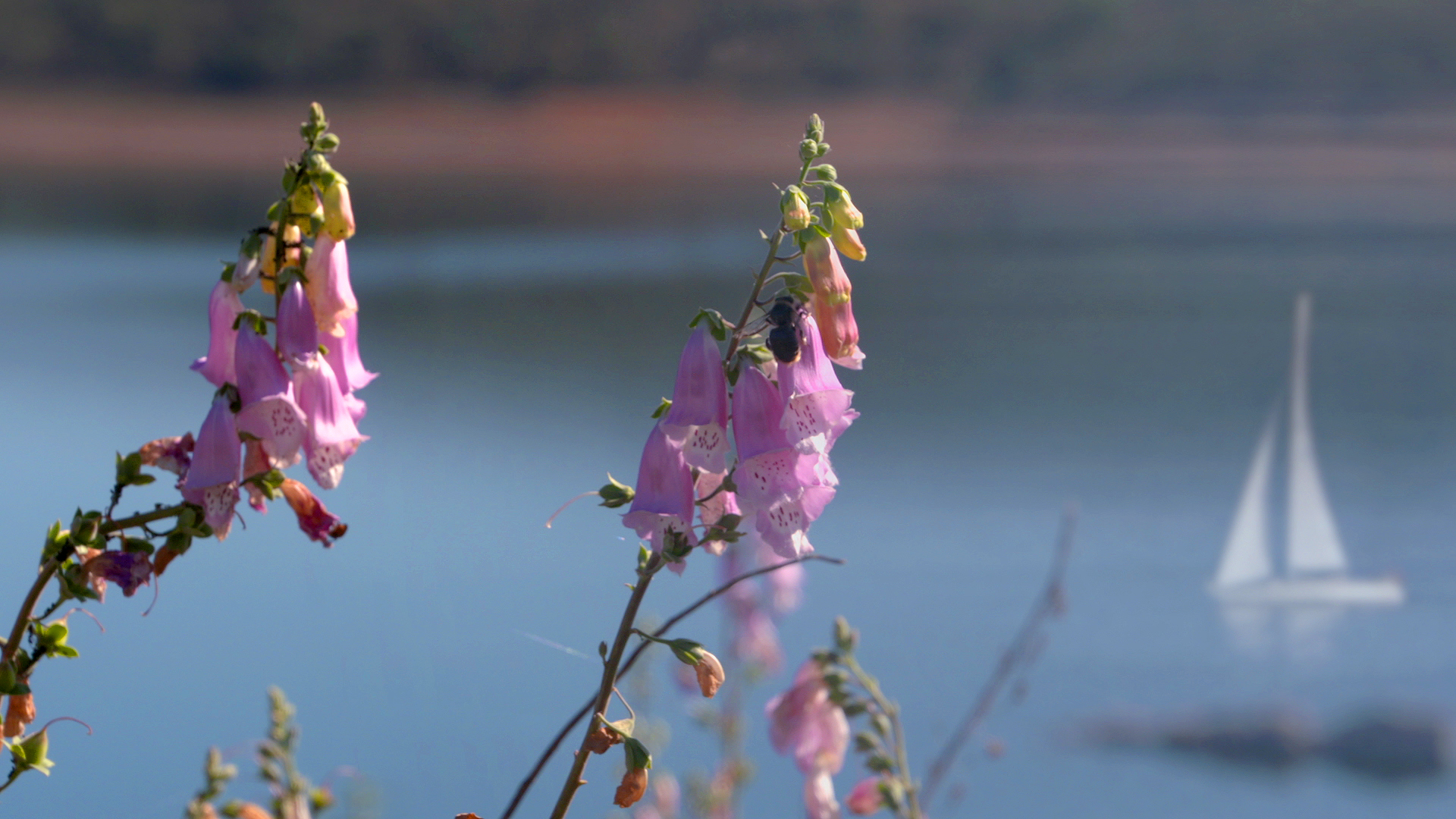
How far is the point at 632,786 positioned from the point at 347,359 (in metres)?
0.12

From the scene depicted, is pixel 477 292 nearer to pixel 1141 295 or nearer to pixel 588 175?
pixel 588 175

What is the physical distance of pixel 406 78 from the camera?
1111mm

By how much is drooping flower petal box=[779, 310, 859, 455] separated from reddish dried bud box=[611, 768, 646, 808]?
7 cm

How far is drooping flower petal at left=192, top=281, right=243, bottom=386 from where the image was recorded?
0.23 m

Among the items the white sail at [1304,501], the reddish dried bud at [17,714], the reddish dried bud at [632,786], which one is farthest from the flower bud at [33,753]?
the white sail at [1304,501]

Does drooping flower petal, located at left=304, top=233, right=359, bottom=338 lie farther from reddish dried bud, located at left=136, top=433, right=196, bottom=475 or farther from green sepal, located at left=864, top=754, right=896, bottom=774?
green sepal, located at left=864, top=754, right=896, bottom=774

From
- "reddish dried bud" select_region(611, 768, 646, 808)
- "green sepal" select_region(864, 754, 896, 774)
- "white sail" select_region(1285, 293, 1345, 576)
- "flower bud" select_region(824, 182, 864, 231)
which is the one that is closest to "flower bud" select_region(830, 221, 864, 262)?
"flower bud" select_region(824, 182, 864, 231)

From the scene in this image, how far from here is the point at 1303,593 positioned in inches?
44.3

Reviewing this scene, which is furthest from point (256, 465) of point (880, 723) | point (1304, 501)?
point (1304, 501)

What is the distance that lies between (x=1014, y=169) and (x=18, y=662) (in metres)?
1.24

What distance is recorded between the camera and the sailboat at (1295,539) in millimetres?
1059

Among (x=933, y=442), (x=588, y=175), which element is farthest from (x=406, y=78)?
(x=933, y=442)

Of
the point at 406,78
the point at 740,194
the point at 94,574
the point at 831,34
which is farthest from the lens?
the point at 740,194

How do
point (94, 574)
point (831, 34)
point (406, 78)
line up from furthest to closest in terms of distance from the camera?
point (831, 34) < point (406, 78) < point (94, 574)
